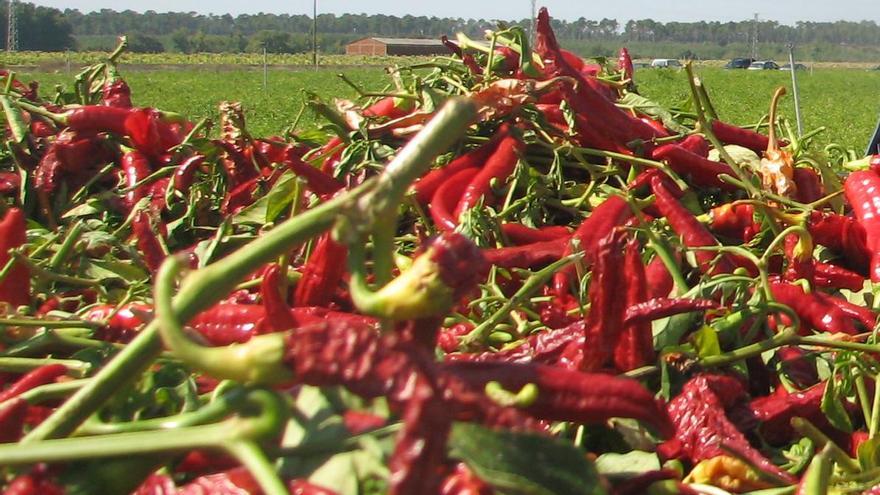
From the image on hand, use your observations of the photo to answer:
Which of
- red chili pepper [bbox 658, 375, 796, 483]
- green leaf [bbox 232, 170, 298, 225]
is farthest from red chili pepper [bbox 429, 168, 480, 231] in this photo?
red chili pepper [bbox 658, 375, 796, 483]

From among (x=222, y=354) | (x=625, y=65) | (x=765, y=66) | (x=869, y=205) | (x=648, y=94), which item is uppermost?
(x=625, y=65)

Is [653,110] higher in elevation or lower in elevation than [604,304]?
higher

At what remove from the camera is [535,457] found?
3.04ft

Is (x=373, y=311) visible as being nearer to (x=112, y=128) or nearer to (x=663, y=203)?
(x=663, y=203)

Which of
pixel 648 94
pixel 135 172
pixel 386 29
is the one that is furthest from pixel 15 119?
pixel 386 29

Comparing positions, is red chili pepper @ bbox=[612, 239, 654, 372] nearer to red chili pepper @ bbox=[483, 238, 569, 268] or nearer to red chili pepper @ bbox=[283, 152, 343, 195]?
red chili pepper @ bbox=[483, 238, 569, 268]

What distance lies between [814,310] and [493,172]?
39.7 inches

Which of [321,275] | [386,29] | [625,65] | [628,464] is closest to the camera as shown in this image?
[628,464]

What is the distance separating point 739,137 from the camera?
3326 mm

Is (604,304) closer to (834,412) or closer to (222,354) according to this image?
(834,412)

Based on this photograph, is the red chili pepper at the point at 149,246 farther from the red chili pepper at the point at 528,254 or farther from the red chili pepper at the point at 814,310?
the red chili pepper at the point at 814,310

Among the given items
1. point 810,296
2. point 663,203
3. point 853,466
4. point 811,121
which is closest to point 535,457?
point 853,466

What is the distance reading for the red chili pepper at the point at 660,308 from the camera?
5.50 ft

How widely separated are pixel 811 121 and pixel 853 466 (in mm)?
24182
